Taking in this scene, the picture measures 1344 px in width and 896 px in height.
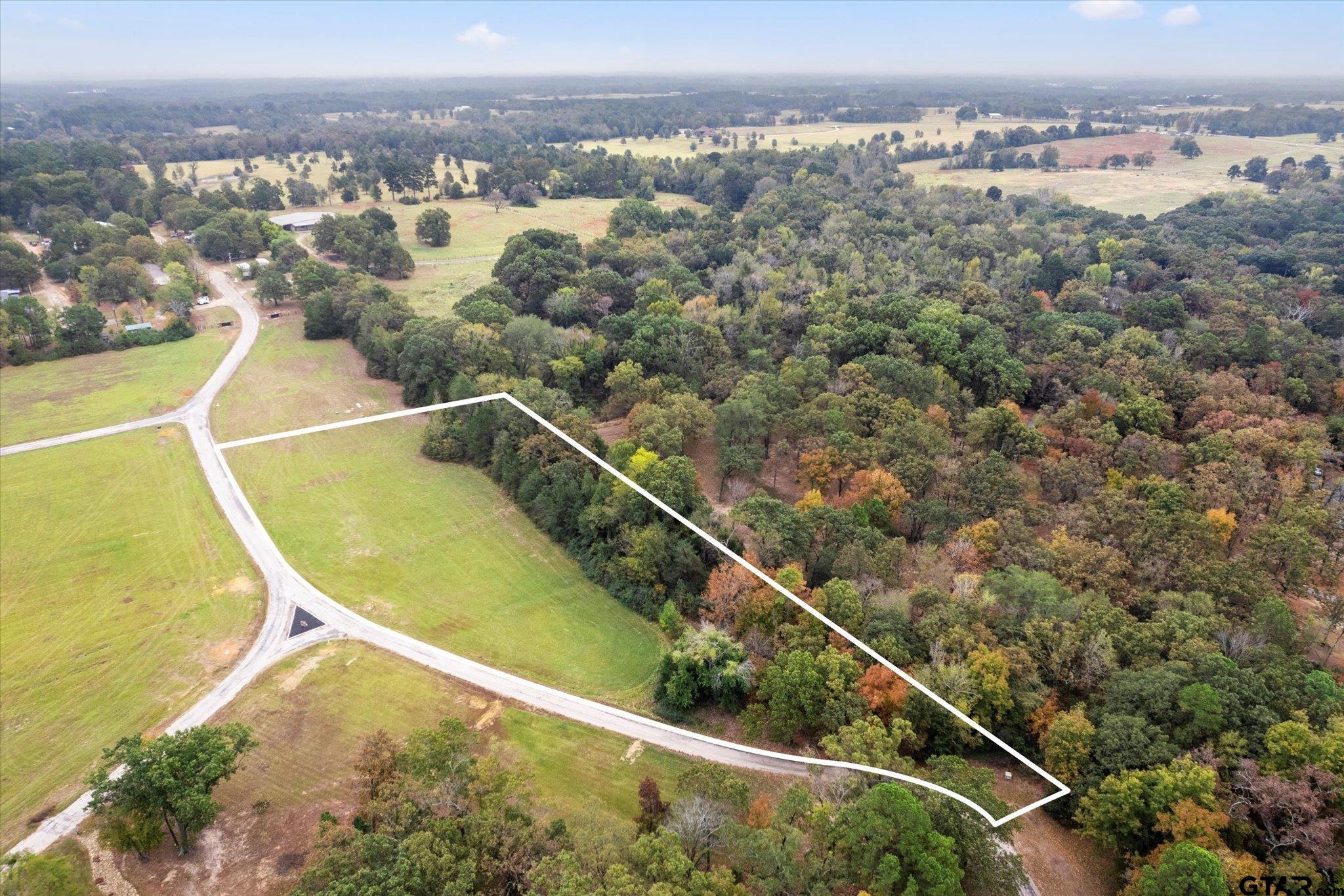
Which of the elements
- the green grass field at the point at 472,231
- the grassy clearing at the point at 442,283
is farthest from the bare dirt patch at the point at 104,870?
the green grass field at the point at 472,231

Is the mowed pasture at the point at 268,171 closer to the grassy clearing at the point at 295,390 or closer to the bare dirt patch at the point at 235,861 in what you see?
the grassy clearing at the point at 295,390

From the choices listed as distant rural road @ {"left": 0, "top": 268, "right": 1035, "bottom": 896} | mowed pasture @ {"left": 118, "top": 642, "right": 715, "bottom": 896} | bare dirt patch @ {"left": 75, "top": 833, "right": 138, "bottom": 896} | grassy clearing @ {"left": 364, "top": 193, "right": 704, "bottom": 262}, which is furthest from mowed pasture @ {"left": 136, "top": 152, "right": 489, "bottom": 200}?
bare dirt patch @ {"left": 75, "top": 833, "right": 138, "bottom": 896}

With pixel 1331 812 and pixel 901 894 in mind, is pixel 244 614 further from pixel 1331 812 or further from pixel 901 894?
pixel 1331 812

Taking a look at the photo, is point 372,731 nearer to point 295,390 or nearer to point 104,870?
point 104,870

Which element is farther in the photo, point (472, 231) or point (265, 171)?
point (265, 171)

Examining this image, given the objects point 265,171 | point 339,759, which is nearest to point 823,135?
point 265,171

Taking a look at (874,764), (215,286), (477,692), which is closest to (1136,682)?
(874,764)
